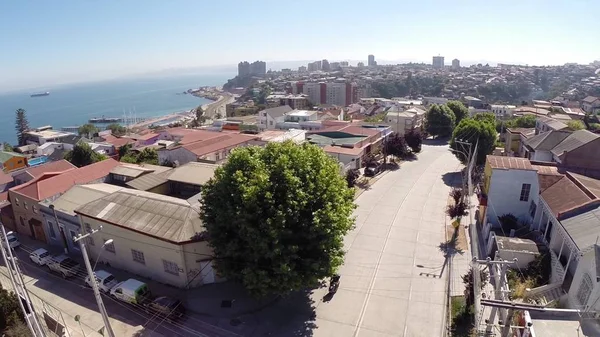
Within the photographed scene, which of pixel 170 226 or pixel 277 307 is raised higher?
pixel 170 226

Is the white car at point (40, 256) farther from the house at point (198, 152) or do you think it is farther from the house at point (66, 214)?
the house at point (198, 152)

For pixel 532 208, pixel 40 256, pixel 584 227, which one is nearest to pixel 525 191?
pixel 532 208

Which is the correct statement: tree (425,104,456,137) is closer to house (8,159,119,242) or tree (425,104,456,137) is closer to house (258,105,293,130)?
house (258,105,293,130)

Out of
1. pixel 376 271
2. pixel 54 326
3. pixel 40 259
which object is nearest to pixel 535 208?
pixel 376 271

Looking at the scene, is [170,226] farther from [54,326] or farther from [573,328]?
[573,328]

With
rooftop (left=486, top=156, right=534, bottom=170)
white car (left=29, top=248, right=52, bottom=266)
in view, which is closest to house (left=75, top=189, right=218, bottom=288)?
white car (left=29, top=248, right=52, bottom=266)

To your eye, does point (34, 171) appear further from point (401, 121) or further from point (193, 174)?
point (401, 121)
